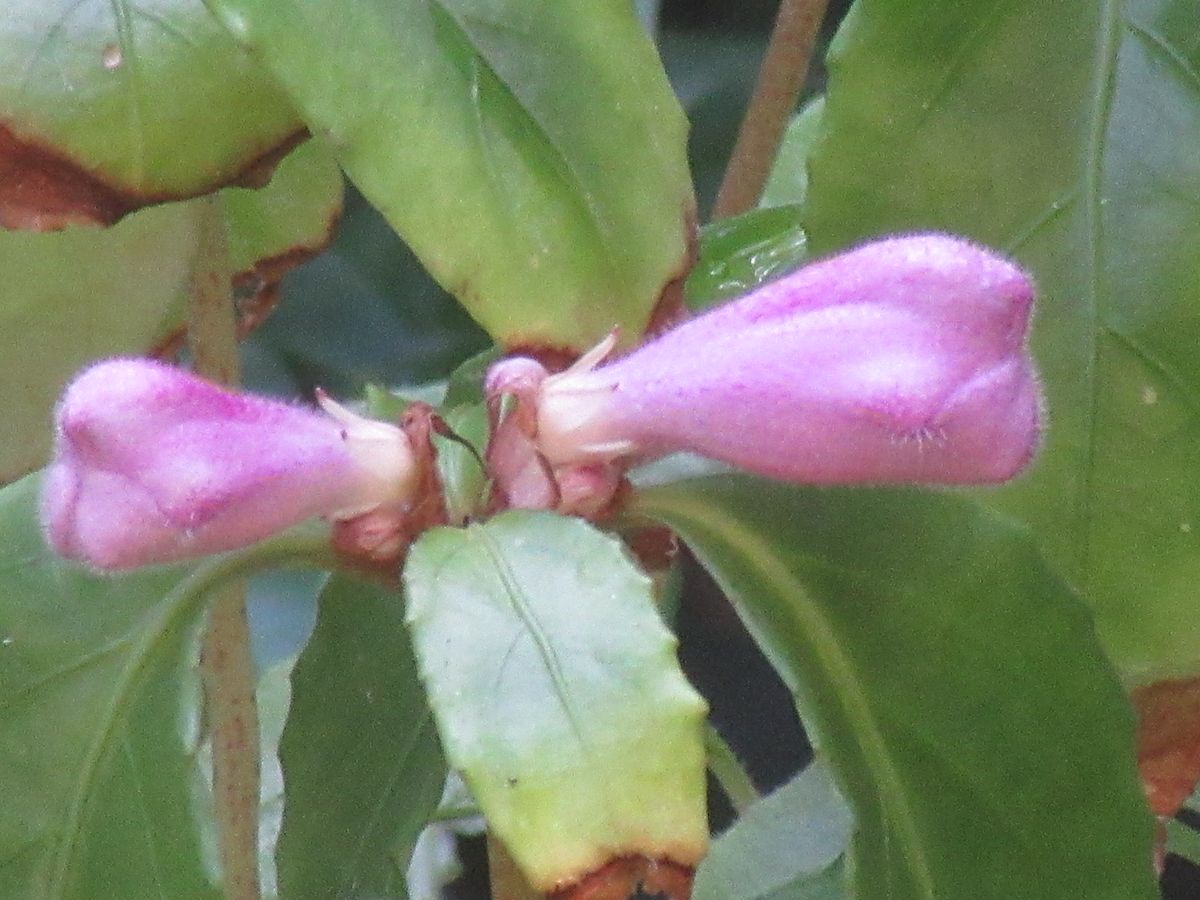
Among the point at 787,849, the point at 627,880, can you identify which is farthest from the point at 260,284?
the point at 627,880

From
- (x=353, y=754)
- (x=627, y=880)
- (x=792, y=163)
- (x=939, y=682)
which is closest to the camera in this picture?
(x=627, y=880)

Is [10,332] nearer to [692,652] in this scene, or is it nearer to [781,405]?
[781,405]

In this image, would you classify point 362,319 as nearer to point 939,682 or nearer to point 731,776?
point 731,776

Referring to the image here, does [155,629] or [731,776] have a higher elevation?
[155,629]

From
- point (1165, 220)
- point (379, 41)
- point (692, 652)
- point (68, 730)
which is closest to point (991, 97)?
point (1165, 220)

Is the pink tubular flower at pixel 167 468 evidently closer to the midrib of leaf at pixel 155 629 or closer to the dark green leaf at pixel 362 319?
the midrib of leaf at pixel 155 629

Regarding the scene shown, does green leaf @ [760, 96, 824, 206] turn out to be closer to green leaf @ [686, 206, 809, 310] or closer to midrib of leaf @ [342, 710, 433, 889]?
green leaf @ [686, 206, 809, 310]
